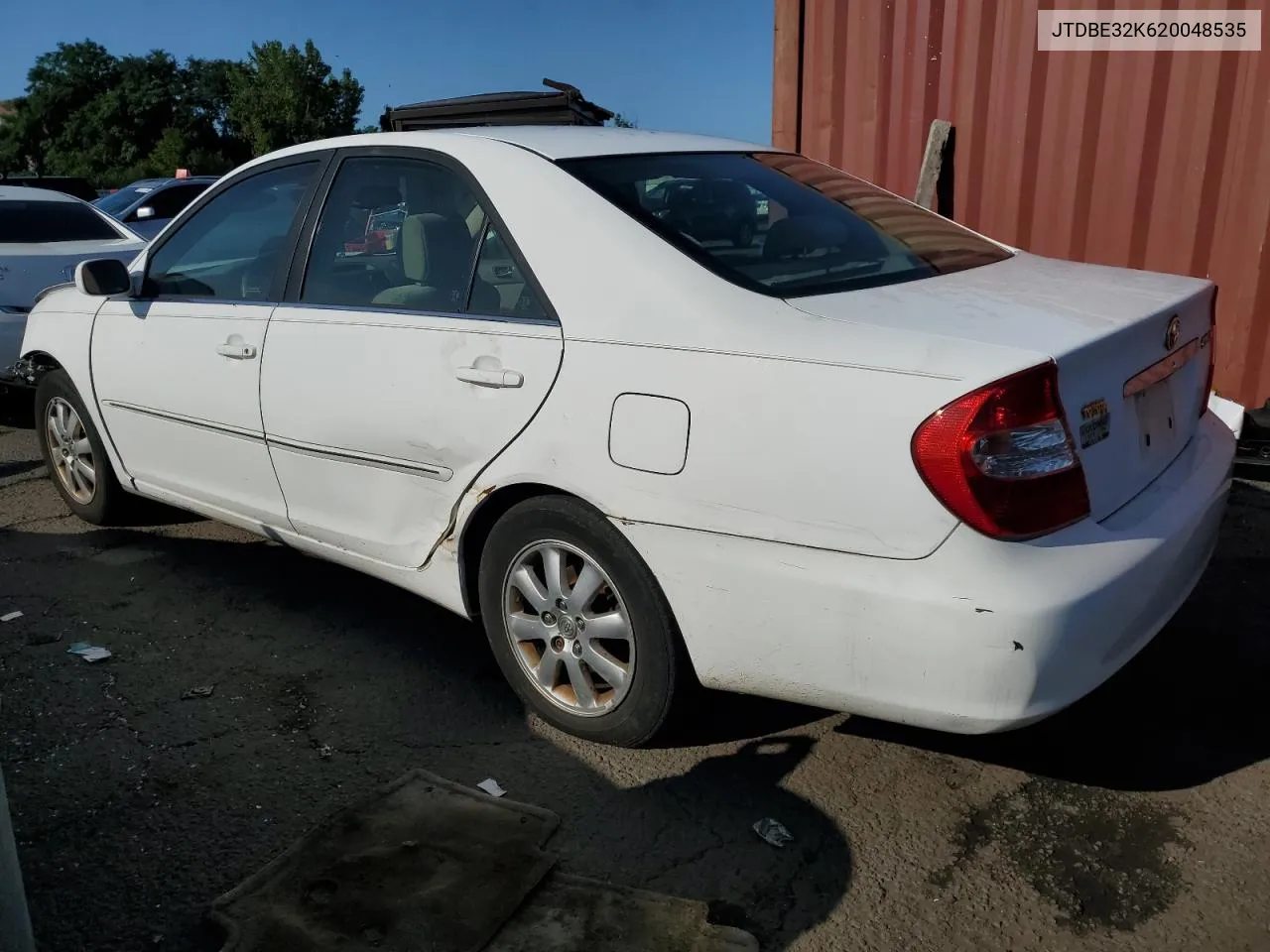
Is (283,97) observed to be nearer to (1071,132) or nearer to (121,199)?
(121,199)

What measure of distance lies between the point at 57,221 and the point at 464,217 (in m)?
6.11

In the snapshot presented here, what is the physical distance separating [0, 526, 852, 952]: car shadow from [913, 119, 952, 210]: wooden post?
163 inches

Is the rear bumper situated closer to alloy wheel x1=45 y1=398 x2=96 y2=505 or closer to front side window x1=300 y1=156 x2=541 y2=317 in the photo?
front side window x1=300 y1=156 x2=541 y2=317

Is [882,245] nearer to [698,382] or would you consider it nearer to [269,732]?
[698,382]

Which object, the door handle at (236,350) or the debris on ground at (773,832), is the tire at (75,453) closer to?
the door handle at (236,350)

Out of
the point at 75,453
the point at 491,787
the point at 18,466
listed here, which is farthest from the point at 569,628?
the point at 18,466

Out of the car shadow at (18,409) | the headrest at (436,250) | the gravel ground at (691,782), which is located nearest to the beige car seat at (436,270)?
the headrest at (436,250)

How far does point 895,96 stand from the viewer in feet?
22.0

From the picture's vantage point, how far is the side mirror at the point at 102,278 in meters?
4.13

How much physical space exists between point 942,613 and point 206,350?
2738 millimetres

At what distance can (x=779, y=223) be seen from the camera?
3115 mm

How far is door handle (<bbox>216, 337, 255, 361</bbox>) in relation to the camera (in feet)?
11.8

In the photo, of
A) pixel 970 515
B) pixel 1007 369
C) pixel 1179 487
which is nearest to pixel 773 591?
pixel 970 515

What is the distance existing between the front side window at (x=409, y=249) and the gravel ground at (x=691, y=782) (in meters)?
1.20
